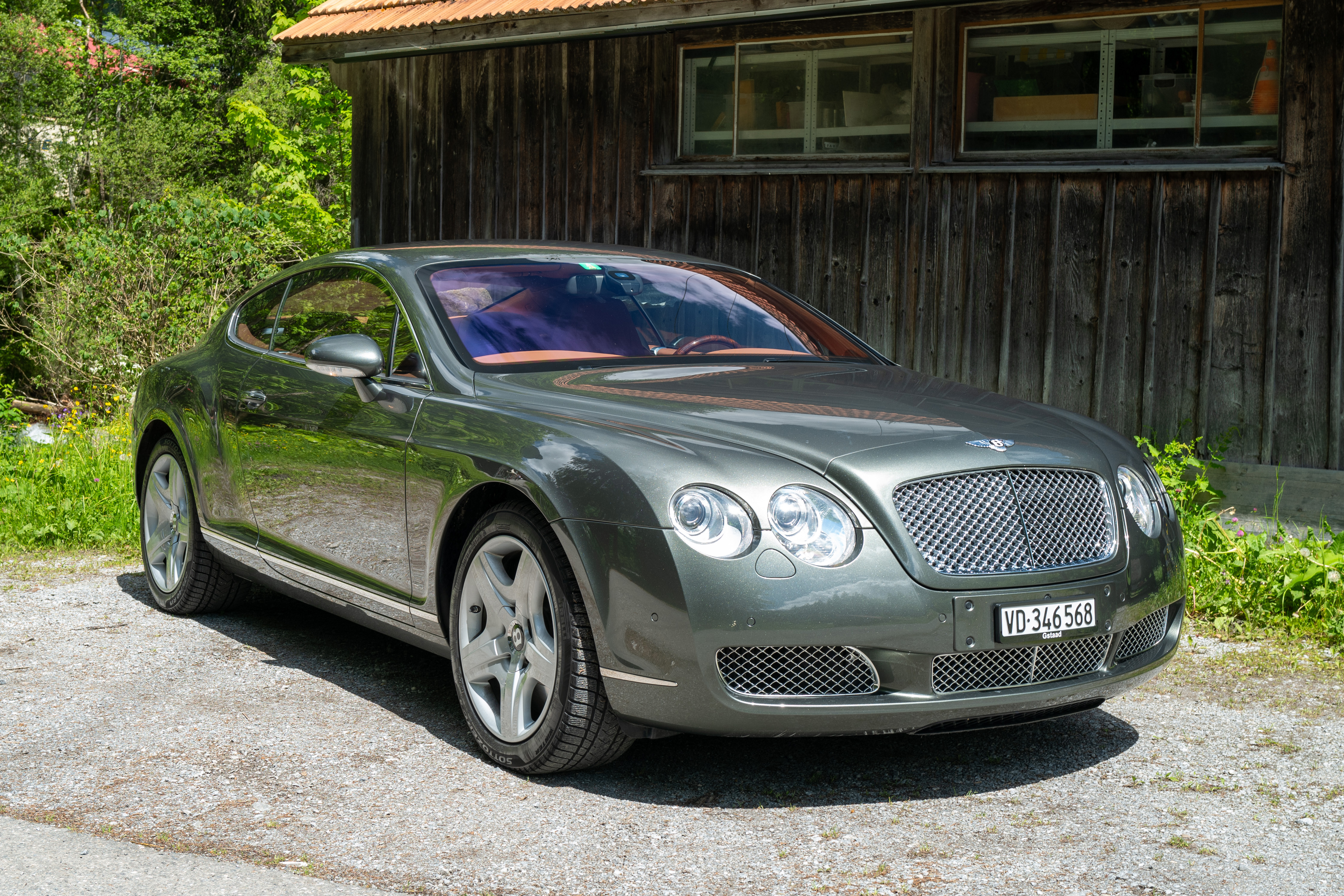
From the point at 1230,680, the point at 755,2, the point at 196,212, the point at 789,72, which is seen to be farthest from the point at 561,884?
the point at 196,212

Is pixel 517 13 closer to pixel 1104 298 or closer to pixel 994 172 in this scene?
pixel 994 172

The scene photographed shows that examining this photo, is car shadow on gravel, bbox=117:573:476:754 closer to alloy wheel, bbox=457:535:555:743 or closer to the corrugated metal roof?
alloy wheel, bbox=457:535:555:743

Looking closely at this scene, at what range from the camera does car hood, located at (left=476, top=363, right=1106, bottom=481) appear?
12.1ft

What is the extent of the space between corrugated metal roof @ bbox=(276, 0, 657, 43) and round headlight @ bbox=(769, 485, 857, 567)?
18.3ft

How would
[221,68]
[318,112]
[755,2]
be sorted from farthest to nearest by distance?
1. [221,68]
2. [318,112]
3. [755,2]

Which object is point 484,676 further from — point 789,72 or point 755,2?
point 789,72

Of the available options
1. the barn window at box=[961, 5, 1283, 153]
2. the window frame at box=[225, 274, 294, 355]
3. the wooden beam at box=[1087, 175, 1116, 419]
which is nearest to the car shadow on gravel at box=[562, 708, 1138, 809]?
the window frame at box=[225, 274, 294, 355]

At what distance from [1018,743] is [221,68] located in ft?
130

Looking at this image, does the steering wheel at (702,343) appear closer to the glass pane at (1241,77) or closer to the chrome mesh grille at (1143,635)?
the chrome mesh grille at (1143,635)

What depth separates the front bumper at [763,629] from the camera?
347 cm

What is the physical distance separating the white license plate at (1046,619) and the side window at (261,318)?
3.26 m

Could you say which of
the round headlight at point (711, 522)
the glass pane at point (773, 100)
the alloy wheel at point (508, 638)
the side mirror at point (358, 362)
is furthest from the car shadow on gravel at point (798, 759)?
the glass pane at point (773, 100)

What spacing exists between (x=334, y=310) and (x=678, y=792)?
2.39m

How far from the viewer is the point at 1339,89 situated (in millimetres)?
6695
